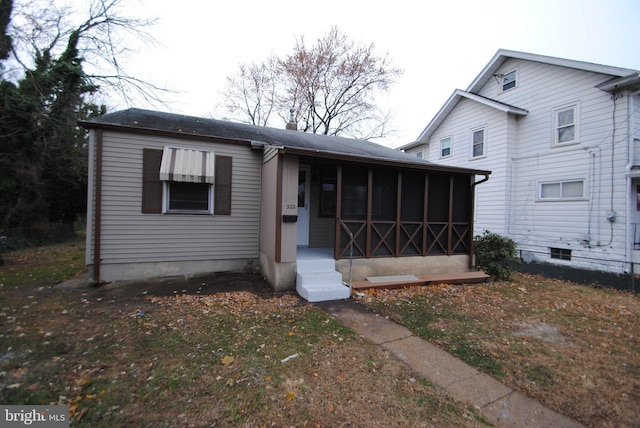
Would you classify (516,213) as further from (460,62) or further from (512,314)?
(460,62)

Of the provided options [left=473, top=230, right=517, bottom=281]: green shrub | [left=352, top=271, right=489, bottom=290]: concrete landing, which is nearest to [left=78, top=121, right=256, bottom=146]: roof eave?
[left=352, top=271, right=489, bottom=290]: concrete landing

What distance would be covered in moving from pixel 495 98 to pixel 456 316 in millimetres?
10799

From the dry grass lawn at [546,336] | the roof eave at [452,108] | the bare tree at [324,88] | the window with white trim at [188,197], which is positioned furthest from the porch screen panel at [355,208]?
the bare tree at [324,88]

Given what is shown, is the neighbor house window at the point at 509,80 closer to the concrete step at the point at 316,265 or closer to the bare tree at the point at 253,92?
the concrete step at the point at 316,265

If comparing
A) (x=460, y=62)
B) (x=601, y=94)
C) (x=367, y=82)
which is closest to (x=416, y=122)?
(x=367, y=82)

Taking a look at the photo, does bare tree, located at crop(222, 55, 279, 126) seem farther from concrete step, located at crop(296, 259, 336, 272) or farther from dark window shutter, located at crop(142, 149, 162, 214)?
concrete step, located at crop(296, 259, 336, 272)

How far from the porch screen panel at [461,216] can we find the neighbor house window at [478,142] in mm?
5096

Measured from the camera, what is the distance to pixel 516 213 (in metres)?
10.4

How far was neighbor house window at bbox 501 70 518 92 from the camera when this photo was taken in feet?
35.3

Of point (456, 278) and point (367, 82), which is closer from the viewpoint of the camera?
point (456, 278)

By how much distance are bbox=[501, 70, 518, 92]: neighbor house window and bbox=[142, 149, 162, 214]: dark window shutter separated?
1268cm

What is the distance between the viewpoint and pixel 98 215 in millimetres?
5613

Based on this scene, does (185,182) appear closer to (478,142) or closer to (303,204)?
(303,204)

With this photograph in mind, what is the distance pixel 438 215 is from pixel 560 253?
223 inches
